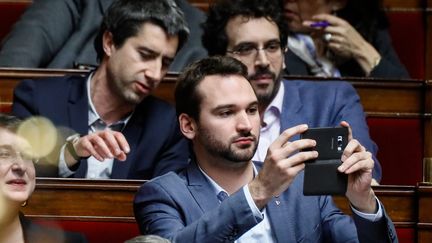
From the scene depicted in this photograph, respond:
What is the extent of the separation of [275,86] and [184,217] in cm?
35

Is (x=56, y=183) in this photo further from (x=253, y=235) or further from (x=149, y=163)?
(x=253, y=235)

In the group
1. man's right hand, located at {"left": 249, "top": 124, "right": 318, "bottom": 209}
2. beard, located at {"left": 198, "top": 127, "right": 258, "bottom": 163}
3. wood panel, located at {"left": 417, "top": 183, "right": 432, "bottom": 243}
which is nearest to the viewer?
man's right hand, located at {"left": 249, "top": 124, "right": 318, "bottom": 209}

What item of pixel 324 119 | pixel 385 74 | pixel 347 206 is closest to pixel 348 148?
pixel 347 206

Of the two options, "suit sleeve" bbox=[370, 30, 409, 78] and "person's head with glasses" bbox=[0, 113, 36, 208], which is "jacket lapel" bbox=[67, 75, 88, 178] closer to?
"person's head with glasses" bbox=[0, 113, 36, 208]

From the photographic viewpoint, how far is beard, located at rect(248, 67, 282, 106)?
1.56 metres

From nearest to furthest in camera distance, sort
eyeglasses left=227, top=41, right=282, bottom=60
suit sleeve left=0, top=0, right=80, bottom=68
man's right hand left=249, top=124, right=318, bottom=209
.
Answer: man's right hand left=249, top=124, right=318, bottom=209, eyeglasses left=227, top=41, right=282, bottom=60, suit sleeve left=0, top=0, right=80, bottom=68

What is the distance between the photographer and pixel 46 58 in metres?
1.77

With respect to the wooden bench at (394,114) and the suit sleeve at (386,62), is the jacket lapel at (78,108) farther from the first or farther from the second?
the suit sleeve at (386,62)

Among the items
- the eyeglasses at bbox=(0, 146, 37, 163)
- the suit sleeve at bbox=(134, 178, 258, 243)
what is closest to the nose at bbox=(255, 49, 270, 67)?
the suit sleeve at bbox=(134, 178, 258, 243)

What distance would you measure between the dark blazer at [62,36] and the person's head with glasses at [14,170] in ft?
1.69

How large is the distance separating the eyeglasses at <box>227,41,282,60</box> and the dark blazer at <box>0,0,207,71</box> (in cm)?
16

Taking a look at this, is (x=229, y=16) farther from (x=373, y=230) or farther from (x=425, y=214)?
(x=373, y=230)

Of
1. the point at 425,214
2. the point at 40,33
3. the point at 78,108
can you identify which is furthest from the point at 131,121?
the point at 425,214

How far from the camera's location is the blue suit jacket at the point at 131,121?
1505 millimetres
